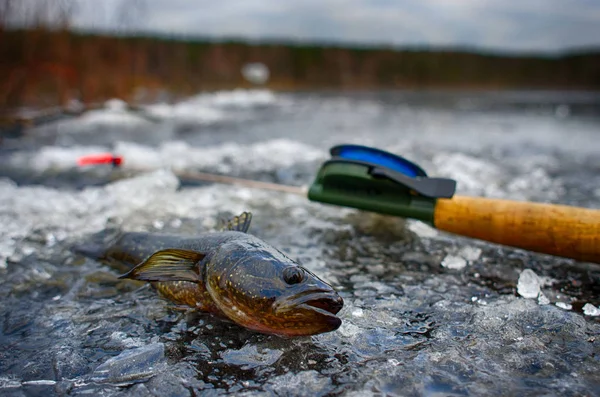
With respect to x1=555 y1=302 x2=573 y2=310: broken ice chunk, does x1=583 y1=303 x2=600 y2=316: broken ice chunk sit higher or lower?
higher

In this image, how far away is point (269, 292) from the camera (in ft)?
8.43

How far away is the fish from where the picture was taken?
98.9 inches

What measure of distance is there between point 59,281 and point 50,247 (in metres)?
0.70

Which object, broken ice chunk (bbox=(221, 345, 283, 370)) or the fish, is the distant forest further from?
broken ice chunk (bbox=(221, 345, 283, 370))

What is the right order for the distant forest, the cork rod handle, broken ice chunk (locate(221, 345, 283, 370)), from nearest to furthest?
broken ice chunk (locate(221, 345, 283, 370)) → the cork rod handle → the distant forest

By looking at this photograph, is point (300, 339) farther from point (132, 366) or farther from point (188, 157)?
point (188, 157)

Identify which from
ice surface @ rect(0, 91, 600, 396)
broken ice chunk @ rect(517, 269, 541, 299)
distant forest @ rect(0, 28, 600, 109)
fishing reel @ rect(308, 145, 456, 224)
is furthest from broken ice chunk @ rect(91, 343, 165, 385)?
distant forest @ rect(0, 28, 600, 109)

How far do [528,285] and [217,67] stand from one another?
120 feet

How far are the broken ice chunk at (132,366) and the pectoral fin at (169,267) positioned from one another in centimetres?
37

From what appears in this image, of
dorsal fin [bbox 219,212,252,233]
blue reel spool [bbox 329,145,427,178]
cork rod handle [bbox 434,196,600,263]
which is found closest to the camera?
dorsal fin [bbox 219,212,252,233]

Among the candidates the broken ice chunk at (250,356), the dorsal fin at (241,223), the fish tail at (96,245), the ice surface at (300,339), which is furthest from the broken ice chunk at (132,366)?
the fish tail at (96,245)

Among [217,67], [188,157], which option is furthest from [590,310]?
[217,67]

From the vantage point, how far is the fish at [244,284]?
251 cm

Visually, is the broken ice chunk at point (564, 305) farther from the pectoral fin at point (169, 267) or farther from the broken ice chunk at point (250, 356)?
the pectoral fin at point (169, 267)
